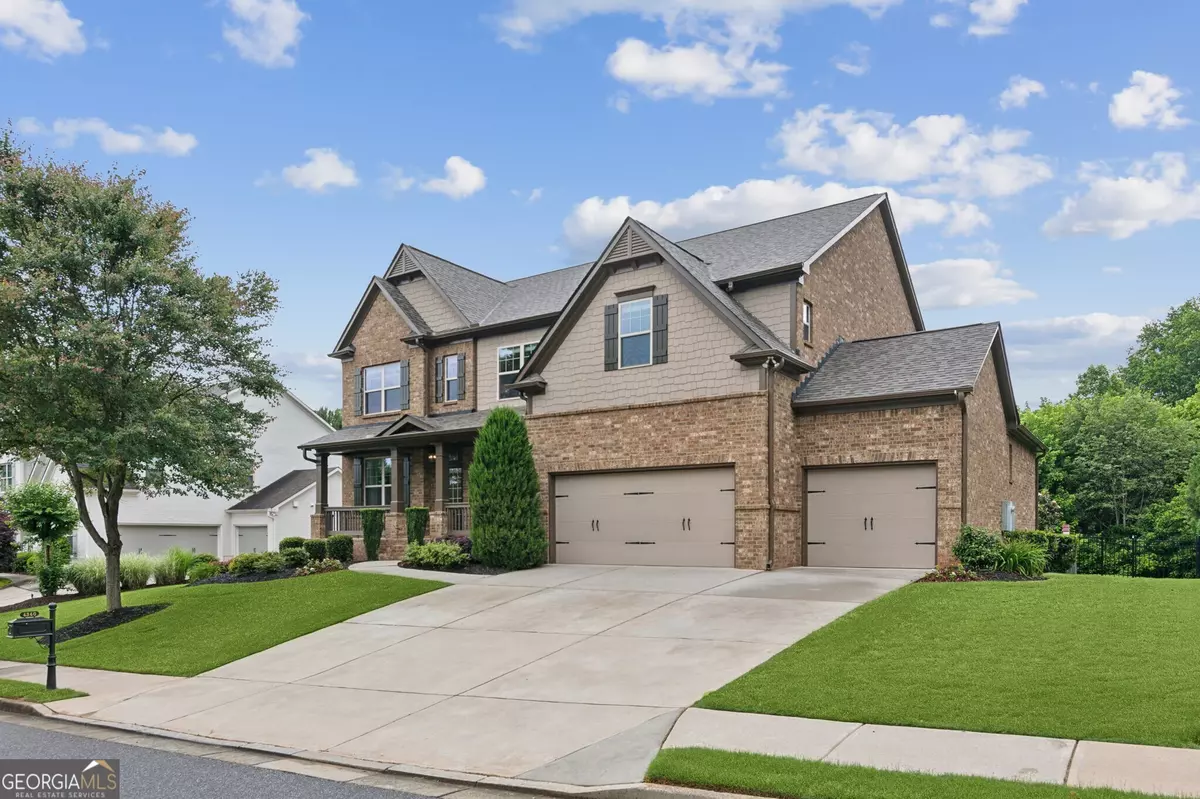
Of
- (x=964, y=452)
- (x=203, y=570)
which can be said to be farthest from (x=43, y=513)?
(x=964, y=452)

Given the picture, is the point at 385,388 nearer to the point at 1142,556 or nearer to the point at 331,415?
the point at 1142,556

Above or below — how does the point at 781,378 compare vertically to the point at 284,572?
above

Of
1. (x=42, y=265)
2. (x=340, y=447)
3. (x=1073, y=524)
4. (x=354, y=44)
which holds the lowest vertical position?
(x=1073, y=524)

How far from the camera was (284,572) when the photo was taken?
23.7 m

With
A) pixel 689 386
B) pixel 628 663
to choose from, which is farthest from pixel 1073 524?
pixel 628 663

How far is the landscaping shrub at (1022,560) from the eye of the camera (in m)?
17.1

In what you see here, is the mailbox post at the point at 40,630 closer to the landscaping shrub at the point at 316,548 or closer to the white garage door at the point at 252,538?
the landscaping shrub at the point at 316,548

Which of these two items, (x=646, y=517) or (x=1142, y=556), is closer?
(x=646, y=517)

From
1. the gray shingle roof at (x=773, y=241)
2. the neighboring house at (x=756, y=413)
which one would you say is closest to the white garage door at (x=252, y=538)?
the neighboring house at (x=756, y=413)

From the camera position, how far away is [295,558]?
24609 mm

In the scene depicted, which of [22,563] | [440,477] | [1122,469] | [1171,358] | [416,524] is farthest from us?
[1171,358]

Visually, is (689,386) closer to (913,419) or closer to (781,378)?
(781,378)

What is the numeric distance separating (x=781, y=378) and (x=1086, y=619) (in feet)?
29.8

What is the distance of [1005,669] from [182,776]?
28.5 feet
